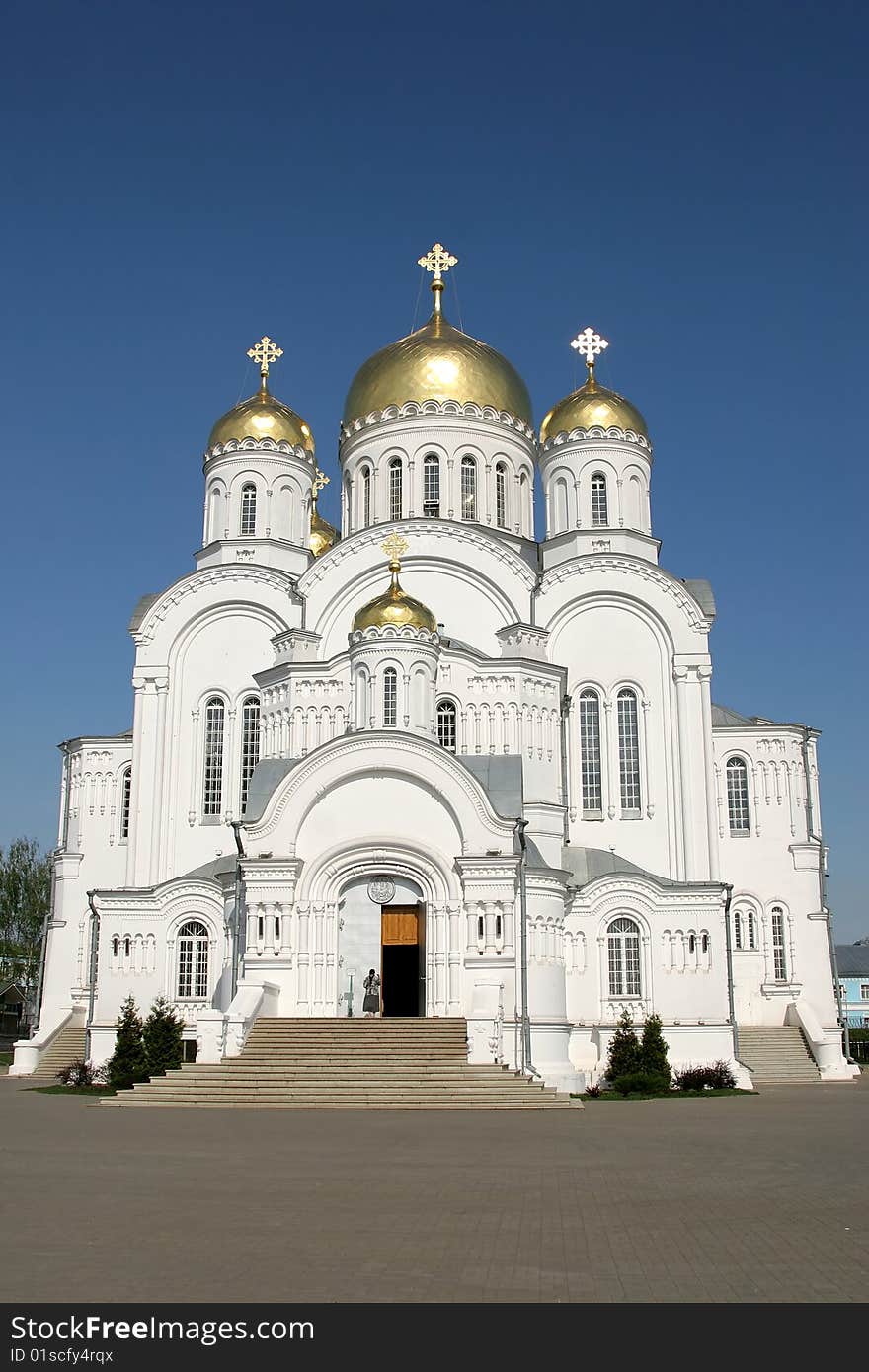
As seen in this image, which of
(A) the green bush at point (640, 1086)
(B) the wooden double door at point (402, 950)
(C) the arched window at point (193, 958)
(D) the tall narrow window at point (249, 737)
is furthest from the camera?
(D) the tall narrow window at point (249, 737)

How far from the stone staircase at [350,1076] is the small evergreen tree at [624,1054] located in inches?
146

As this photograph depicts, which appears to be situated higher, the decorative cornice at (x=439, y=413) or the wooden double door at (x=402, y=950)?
the decorative cornice at (x=439, y=413)

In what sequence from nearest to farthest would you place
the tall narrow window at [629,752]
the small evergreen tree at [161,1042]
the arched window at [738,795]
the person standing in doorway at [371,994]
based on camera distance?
the small evergreen tree at [161,1042] < the person standing in doorway at [371,994] < the tall narrow window at [629,752] < the arched window at [738,795]

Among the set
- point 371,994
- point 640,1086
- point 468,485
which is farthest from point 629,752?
point 371,994

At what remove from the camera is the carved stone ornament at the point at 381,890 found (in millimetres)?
26297

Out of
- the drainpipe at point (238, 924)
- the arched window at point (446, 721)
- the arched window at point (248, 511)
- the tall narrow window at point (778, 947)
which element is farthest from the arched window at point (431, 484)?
the tall narrow window at point (778, 947)

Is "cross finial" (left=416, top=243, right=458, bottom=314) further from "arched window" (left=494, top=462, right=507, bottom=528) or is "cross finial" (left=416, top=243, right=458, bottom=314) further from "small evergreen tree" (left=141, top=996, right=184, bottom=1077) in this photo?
"small evergreen tree" (left=141, top=996, right=184, bottom=1077)

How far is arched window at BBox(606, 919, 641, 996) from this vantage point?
28.5 meters

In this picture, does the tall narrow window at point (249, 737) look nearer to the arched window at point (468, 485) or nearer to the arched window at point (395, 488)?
the arched window at point (395, 488)

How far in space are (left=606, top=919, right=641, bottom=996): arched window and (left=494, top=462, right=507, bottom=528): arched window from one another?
11402 millimetres

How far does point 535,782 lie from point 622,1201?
63.4 ft

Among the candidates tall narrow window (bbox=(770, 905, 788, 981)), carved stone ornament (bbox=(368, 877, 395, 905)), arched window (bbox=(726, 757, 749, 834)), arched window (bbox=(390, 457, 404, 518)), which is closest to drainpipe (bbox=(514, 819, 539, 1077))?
carved stone ornament (bbox=(368, 877, 395, 905))

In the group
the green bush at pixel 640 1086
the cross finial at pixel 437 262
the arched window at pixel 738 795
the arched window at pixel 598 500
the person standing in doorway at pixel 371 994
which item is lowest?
the green bush at pixel 640 1086

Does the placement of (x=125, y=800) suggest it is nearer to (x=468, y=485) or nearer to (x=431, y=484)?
(x=431, y=484)
